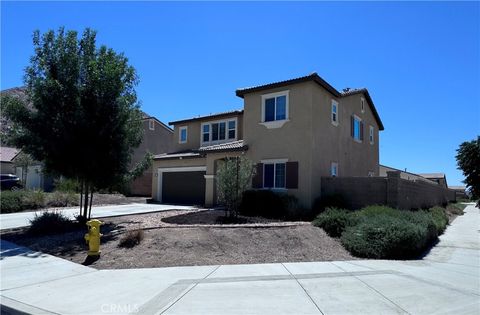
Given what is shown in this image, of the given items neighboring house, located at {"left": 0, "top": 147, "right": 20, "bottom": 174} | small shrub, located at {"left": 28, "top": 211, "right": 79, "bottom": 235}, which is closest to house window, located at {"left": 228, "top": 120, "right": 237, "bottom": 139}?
small shrub, located at {"left": 28, "top": 211, "right": 79, "bottom": 235}

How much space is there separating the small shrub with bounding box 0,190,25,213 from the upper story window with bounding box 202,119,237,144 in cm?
1196

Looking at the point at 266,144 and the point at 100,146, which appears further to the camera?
the point at 266,144

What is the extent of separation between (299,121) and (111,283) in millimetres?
13508

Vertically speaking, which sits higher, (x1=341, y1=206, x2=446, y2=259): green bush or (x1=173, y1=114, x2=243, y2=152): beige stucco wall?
(x1=173, y1=114, x2=243, y2=152): beige stucco wall

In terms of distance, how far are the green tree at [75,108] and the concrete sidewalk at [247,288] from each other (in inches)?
201

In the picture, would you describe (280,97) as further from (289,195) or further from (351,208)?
(351,208)

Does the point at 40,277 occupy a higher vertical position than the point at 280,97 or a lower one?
lower

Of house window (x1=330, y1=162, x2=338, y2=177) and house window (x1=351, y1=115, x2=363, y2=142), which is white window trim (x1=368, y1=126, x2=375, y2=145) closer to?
house window (x1=351, y1=115, x2=363, y2=142)

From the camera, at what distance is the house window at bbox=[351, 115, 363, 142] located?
2452cm

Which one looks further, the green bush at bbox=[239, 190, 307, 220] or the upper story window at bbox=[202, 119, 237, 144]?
the upper story window at bbox=[202, 119, 237, 144]

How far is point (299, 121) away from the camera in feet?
63.6

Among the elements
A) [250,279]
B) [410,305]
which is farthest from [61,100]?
[410,305]

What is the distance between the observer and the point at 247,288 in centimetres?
725

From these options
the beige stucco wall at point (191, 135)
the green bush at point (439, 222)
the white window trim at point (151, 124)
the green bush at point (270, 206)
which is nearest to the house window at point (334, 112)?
the green bush at point (270, 206)
